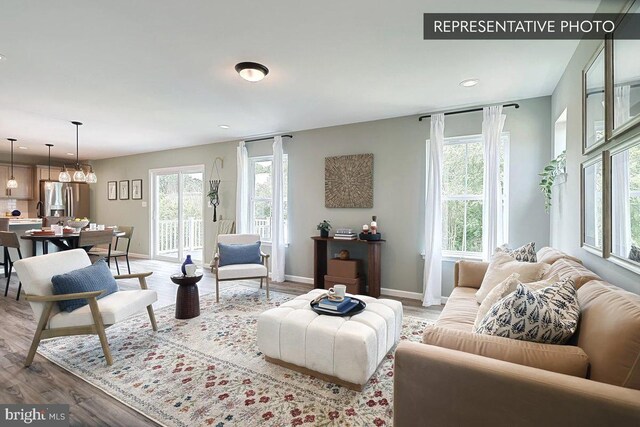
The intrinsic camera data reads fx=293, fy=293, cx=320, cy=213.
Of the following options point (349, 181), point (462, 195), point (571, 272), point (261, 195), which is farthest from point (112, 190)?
point (571, 272)

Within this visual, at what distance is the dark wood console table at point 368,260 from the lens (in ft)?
13.1

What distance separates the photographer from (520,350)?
3.85 ft

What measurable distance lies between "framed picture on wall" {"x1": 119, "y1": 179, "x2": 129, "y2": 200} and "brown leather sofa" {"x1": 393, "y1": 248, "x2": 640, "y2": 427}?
7896 mm

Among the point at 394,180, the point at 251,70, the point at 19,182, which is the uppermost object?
the point at 251,70

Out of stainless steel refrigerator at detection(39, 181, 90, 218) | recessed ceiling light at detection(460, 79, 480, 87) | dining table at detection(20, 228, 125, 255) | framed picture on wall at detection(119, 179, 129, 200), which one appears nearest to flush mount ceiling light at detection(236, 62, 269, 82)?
recessed ceiling light at detection(460, 79, 480, 87)

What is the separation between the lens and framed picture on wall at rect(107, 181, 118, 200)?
7.42 meters

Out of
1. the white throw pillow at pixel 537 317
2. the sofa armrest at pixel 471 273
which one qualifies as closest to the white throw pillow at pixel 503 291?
the white throw pillow at pixel 537 317

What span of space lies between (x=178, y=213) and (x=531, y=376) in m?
6.70

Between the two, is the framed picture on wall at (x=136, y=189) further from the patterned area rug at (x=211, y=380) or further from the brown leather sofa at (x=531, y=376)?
the brown leather sofa at (x=531, y=376)

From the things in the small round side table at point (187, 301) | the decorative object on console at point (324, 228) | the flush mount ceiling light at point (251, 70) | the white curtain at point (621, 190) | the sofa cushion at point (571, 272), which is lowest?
the small round side table at point (187, 301)

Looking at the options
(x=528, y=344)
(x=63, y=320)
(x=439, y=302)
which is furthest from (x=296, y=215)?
(x=528, y=344)

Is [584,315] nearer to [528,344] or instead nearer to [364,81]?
[528,344]

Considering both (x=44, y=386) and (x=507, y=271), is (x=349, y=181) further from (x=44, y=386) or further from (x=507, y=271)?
(x=44, y=386)

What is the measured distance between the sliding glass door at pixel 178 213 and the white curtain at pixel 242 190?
1.15 m
